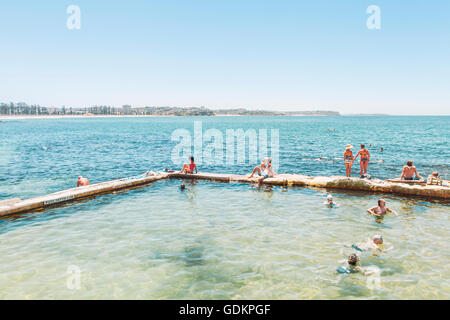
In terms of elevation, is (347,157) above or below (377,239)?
above

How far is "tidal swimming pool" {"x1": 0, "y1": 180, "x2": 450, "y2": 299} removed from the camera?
7.82 metres

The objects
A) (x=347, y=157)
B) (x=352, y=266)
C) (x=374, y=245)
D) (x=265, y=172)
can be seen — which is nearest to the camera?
(x=352, y=266)

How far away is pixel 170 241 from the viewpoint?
1079 centimetres

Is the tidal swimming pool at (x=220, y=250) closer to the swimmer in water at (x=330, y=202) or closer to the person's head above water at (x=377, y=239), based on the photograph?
the swimmer in water at (x=330, y=202)

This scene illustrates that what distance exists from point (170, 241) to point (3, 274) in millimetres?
4990

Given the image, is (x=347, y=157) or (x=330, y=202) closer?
(x=330, y=202)

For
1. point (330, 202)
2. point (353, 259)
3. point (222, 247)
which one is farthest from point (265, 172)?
point (353, 259)

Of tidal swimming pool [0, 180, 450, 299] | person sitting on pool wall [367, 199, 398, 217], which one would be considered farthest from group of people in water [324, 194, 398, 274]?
tidal swimming pool [0, 180, 450, 299]

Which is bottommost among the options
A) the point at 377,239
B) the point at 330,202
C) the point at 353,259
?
Result: the point at 353,259

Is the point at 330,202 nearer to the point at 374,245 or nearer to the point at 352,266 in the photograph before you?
the point at 374,245

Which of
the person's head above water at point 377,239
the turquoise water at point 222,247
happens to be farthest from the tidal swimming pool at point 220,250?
the person's head above water at point 377,239

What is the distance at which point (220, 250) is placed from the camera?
397 inches

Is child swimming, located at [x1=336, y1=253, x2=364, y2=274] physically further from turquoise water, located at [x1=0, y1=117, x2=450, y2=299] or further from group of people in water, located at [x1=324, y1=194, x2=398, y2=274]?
turquoise water, located at [x1=0, y1=117, x2=450, y2=299]
